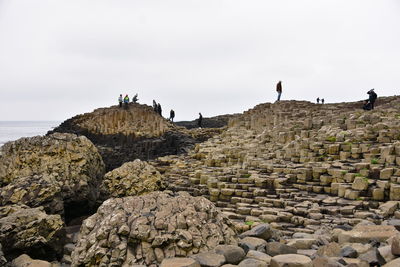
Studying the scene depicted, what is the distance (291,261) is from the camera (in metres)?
4.65

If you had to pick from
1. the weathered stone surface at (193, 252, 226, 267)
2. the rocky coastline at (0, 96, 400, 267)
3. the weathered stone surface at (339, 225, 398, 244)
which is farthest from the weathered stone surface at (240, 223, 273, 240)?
the weathered stone surface at (193, 252, 226, 267)

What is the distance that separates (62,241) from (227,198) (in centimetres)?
540

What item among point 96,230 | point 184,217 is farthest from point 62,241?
point 184,217

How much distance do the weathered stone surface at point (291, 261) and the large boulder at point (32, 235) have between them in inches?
215

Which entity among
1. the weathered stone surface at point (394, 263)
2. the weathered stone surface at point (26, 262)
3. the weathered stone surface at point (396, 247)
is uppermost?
the weathered stone surface at point (396, 247)

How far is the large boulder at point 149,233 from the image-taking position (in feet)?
18.4

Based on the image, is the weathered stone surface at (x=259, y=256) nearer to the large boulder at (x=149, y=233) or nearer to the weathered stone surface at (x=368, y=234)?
the large boulder at (x=149, y=233)

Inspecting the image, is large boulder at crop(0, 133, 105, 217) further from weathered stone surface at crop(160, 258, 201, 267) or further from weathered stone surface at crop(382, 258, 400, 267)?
weathered stone surface at crop(382, 258, 400, 267)

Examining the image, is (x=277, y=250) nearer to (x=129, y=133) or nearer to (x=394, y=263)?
(x=394, y=263)

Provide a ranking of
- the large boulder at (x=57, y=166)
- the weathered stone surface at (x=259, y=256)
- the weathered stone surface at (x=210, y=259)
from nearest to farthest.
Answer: the weathered stone surface at (x=210, y=259) → the weathered stone surface at (x=259, y=256) → the large boulder at (x=57, y=166)

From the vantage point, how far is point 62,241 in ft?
27.9

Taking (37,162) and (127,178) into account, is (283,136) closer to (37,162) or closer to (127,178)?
(127,178)

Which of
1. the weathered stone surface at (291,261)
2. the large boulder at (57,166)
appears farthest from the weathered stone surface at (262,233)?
the large boulder at (57,166)

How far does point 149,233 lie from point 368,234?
3481mm
